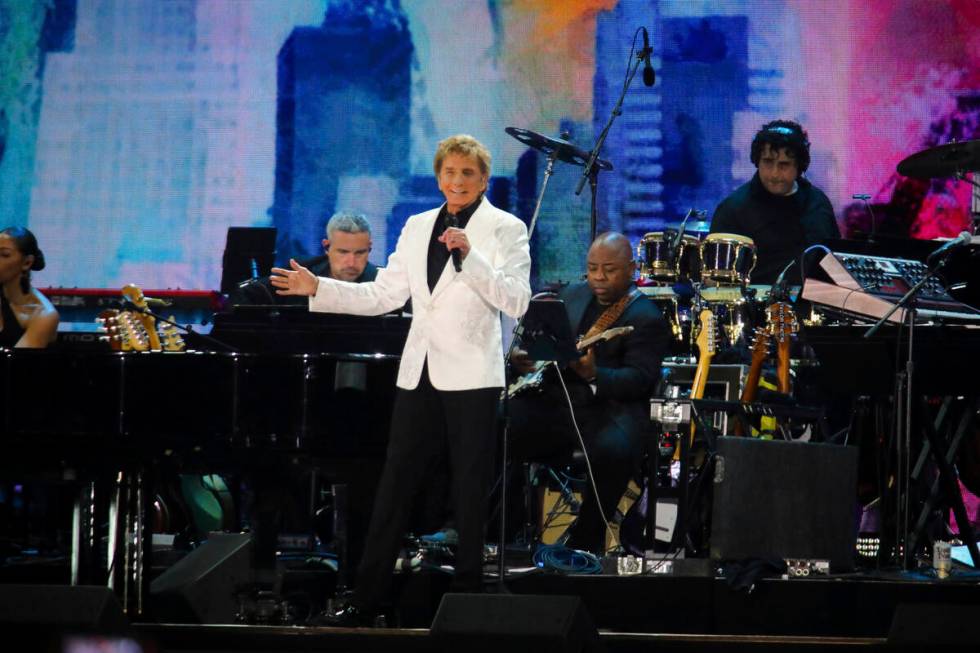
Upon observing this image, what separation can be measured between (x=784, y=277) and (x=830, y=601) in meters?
2.28

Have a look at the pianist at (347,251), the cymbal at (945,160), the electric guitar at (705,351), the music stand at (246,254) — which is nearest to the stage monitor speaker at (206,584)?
the pianist at (347,251)

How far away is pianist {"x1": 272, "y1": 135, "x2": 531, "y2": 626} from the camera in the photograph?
4.61m

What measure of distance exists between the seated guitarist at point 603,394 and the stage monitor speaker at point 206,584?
140 cm

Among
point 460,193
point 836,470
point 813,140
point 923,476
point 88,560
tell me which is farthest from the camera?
point 813,140

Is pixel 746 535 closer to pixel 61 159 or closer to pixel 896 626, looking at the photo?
pixel 896 626

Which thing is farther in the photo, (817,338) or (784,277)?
(784,277)

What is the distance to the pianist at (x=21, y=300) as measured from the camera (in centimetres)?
668

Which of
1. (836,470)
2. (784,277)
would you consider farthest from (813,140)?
(836,470)

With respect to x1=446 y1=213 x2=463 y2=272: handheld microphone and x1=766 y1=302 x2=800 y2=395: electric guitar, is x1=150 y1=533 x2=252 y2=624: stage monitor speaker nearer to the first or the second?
x1=446 y1=213 x2=463 y2=272: handheld microphone

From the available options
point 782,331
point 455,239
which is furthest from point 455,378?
point 782,331

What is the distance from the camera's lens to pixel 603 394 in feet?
19.5

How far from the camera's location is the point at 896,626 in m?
3.99

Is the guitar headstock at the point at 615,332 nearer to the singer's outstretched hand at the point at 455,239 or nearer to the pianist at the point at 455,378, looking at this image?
the pianist at the point at 455,378

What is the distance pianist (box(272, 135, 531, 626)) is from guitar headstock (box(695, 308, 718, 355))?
199 cm
